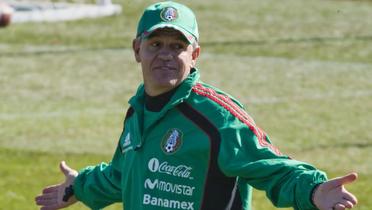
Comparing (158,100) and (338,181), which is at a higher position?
(158,100)

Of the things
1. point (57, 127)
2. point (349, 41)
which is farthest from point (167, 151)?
point (349, 41)

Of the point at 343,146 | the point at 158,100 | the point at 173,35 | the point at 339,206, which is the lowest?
the point at 343,146

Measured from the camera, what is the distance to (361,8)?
2470cm

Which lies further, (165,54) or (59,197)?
(59,197)


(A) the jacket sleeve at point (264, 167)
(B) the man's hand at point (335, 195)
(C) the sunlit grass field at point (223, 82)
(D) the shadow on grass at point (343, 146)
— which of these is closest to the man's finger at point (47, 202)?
(A) the jacket sleeve at point (264, 167)

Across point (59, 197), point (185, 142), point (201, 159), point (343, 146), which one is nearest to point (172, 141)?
point (185, 142)

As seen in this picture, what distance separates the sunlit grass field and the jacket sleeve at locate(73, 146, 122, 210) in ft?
11.1

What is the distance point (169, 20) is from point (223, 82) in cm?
1079

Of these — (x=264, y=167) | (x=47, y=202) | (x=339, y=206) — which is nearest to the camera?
(x=339, y=206)

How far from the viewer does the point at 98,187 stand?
268 inches

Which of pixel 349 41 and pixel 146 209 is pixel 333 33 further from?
pixel 146 209

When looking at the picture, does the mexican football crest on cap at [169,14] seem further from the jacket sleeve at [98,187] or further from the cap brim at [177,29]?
the jacket sleeve at [98,187]

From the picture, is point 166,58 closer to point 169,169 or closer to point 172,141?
point 172,141

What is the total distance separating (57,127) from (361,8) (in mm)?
12256
